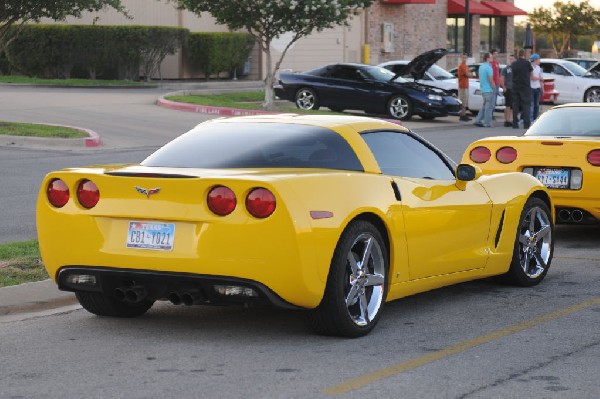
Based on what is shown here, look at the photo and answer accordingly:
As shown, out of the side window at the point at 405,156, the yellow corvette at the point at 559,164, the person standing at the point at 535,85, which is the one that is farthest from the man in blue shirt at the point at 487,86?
the side window at the point at 405,156

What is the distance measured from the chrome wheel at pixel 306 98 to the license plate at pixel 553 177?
71.5 ft

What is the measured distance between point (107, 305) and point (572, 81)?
113ft

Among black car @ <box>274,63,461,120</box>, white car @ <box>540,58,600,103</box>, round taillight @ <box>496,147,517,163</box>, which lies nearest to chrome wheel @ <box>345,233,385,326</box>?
round taillight @ <box>496,147,517,163</box>

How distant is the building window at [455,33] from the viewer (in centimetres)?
6219

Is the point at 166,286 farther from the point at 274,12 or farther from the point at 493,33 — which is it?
the point at 493,33

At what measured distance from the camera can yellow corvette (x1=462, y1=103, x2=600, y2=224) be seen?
12.0m

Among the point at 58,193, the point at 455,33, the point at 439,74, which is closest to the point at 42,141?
the point at 58,193

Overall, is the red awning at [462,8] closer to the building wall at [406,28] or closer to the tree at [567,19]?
the building wall at [406,28]

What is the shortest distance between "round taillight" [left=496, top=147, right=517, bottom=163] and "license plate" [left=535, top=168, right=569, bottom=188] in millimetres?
279

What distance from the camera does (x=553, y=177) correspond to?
12156 millimetres

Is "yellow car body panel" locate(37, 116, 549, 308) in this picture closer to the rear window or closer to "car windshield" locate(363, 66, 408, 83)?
the rear window

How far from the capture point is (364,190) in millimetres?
7773

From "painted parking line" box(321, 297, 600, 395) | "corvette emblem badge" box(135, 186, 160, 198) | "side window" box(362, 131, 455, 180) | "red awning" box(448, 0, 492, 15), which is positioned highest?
"red awning" box(448, 0, 492, 15)

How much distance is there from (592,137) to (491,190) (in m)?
3.45
